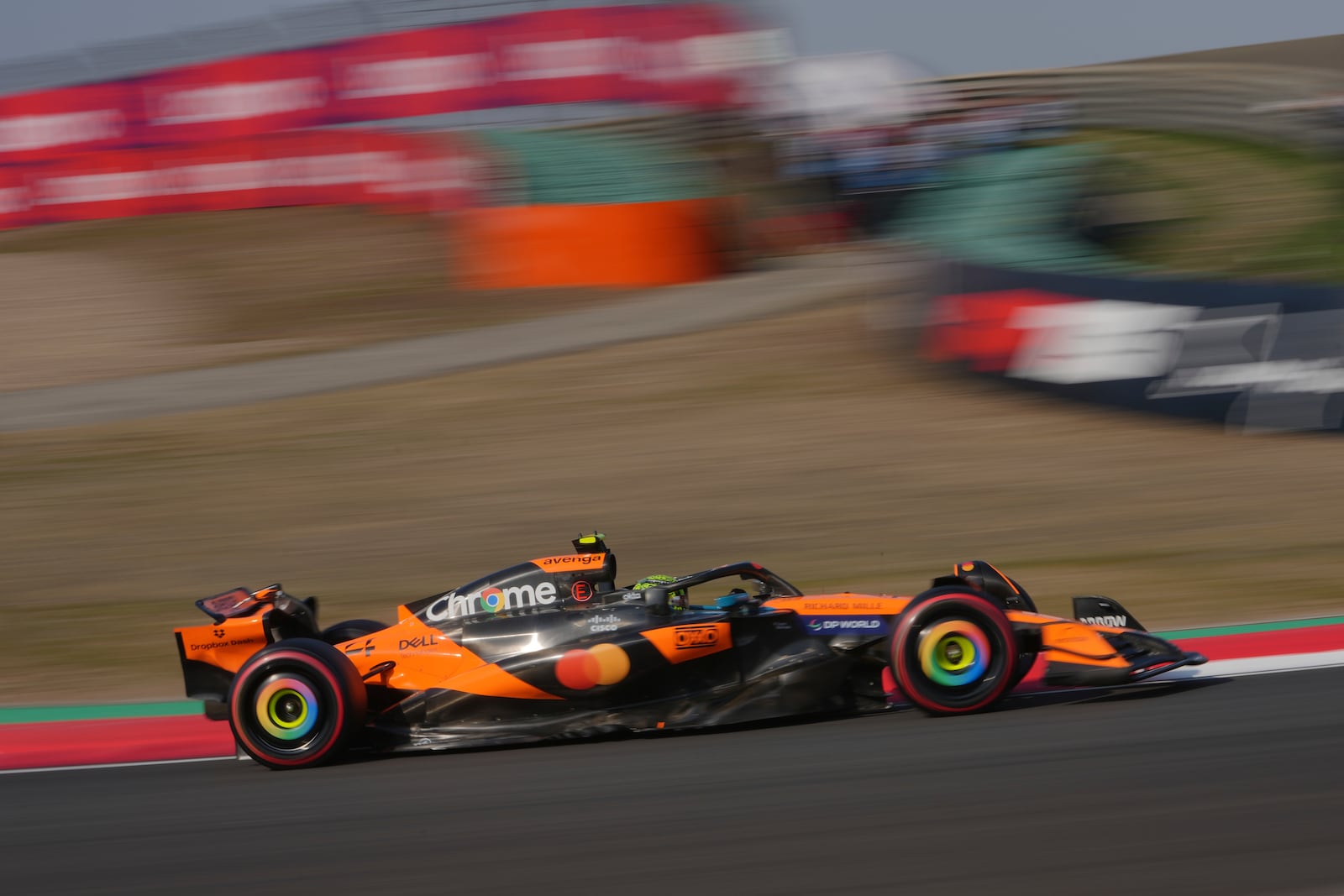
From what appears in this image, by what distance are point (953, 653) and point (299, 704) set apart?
2638 millimetres

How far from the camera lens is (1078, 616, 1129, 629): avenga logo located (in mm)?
5938

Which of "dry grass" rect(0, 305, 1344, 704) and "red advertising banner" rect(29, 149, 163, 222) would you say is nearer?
"dry grass" rect(0, 305, 1344, 704)

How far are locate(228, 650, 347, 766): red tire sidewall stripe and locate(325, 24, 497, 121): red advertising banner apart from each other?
2105cm

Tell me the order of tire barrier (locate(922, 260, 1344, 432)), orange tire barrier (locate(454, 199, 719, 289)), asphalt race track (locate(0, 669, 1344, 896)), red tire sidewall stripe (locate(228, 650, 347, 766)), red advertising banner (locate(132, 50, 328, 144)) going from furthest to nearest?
red advertising banner (locate(132, 50, 328, 144)) < orange tire barrier (locate(454, 199, 719, 289)) < tire barrier (locate(922, 260, 1344, 432)) < red tire sidewall stripe (locate(228, 650, 347, 766)) < asphalt race track (locate(0, 669, 1344, 896))

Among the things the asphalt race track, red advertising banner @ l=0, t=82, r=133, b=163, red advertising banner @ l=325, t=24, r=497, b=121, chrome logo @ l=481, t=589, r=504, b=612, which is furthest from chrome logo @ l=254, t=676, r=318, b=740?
red advertising banner @ l=0, t=82, r=133, b=163

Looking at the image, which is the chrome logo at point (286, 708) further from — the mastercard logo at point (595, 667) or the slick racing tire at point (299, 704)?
the mastercard logo at point (595, 667)

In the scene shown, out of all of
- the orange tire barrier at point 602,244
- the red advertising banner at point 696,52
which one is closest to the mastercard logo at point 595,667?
the orange tire barrier at point 602,244

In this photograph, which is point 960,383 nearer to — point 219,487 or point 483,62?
point 219,487

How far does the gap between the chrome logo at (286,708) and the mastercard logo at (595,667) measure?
101 centimetres

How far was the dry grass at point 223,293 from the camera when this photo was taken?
18.0 meters

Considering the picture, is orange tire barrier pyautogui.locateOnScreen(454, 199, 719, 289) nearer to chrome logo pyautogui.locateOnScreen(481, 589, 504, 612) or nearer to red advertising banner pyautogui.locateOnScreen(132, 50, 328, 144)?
red advertising banner pyautogui.locateOnScreen(132, 50, 328, 144)

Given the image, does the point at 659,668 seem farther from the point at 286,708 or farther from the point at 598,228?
the point at 598,228

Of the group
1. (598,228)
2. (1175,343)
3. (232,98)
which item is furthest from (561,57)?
(1175,343)

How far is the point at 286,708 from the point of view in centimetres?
575
